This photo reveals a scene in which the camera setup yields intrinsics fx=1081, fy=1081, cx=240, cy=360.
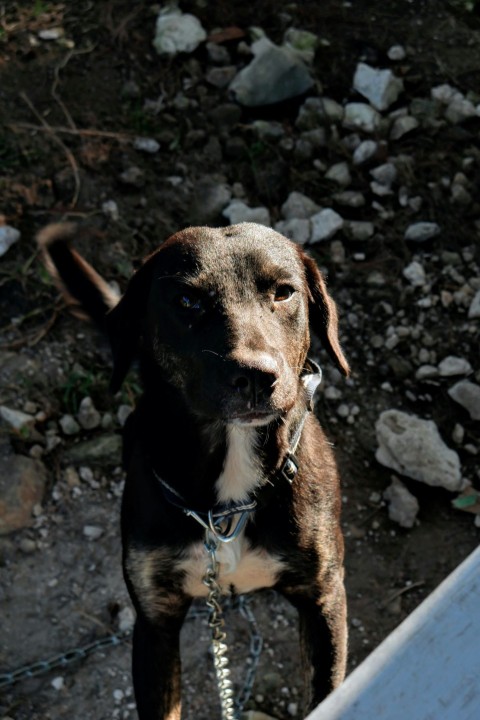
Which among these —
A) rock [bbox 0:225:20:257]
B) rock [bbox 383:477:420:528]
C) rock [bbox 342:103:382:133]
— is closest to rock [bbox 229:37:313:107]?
rock [bbox 342:103:382:133]

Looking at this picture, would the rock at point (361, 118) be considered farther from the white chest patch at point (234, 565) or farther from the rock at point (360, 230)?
the white chest patch at point (234, 565)

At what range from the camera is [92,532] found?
4598 millimetres

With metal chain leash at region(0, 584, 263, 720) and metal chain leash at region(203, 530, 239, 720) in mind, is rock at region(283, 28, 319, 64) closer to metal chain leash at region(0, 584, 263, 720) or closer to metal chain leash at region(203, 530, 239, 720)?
metal chain leash at region(0, 584, 263, 720)

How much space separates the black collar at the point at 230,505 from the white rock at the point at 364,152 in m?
2.42

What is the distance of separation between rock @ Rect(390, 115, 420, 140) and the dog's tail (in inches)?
85.9

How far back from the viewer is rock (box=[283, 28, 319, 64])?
19.8ft

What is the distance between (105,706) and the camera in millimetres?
4176

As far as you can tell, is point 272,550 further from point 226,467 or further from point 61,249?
point 61,249

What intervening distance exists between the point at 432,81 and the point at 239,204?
4.65 ft

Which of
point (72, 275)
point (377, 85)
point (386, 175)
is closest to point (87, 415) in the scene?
point (72, 275)

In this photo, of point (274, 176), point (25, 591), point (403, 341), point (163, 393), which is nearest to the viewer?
point (163, 393)

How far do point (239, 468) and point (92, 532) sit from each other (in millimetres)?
1317

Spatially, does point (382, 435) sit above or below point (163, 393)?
below

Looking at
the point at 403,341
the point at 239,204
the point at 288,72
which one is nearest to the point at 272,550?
the point at 403,341
